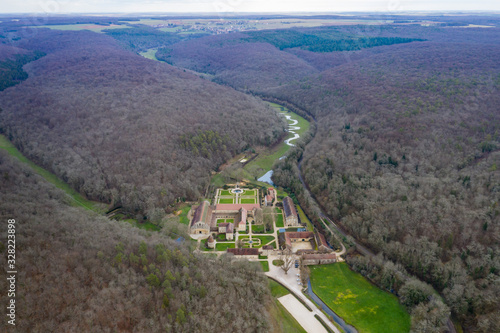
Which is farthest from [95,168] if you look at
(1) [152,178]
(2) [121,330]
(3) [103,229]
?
(2) [121,330]

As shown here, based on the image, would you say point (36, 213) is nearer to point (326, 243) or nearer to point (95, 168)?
point (95, 168)

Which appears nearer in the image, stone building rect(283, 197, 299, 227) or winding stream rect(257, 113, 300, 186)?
stone building rect(283, 197, 299, 227)

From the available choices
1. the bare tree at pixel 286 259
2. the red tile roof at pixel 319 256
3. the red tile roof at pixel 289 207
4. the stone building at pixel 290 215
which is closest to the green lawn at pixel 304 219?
the stone building at pixel 290 215

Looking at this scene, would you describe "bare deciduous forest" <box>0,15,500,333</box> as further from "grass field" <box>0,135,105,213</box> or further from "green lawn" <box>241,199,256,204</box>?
"green lawn" <box>241,199,256,204</box>

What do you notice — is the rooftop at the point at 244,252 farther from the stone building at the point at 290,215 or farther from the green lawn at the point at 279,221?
the stone building at the point at 290,215

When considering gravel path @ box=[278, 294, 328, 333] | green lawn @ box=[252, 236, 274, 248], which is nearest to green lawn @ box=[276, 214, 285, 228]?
green lawn @ box=[252, 236, 274, 248]

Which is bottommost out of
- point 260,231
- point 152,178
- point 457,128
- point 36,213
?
point 260,231

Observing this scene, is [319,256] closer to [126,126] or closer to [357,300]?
[357,300]

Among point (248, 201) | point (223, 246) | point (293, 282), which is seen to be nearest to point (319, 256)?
point (293, 282)
